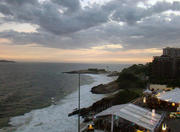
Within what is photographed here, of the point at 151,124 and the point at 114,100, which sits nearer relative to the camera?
the point at 151,124

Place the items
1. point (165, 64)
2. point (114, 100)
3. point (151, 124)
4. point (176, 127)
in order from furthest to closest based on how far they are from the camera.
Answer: point (165, 64), point (114, 100), point (176, 127), point (151, 124)

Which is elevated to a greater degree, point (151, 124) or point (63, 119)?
point (151, 124)

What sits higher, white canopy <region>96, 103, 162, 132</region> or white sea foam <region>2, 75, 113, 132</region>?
white canopy <region>96, 103, 162, 132</region>

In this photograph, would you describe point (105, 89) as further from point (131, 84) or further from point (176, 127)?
point (176, 127)

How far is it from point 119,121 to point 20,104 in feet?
86.3

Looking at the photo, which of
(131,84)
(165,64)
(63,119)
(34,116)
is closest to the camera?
(63,119)

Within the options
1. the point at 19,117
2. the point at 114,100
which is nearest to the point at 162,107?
the point at 114,100

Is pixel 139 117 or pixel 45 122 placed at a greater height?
pixel 139 117

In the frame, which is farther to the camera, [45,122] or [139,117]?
[45,122]

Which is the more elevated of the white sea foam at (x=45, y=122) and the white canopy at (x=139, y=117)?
the white canopy at (x=139, y=117)

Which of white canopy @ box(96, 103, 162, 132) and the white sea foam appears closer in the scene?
white canopy @ box(96, 103, 162, 132)

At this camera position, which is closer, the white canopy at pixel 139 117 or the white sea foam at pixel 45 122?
the white canopy at pixel 139 117

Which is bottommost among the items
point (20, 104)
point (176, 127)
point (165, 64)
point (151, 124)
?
point (20, 104)

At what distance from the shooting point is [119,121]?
49.1ft
